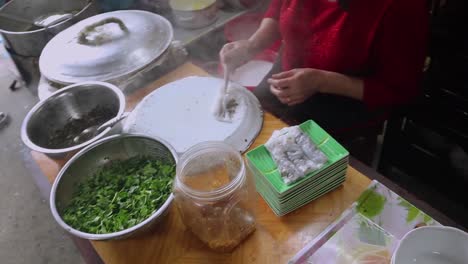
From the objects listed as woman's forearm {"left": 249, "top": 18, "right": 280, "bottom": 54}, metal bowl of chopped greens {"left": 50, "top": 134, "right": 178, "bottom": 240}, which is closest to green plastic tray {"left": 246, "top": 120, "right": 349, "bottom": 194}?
metal bowl of chopped greens {"left": 50, "top": 134, "right": 178, "bottom": 240}

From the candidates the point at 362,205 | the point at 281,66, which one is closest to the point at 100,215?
the point at 362,205

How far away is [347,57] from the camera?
1194mm

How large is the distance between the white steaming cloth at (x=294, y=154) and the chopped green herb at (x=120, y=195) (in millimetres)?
266

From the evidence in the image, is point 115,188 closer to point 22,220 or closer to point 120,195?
point 120,195

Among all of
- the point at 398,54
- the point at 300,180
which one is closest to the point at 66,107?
the point at 300,180

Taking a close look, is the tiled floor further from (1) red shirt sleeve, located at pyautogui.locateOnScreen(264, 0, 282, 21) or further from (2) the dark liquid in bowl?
(1) red shirt sleeve, located at pyautogui.locateOnScreen(264, 0, 282, 21)

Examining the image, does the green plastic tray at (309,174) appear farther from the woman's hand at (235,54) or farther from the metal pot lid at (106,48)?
the metal pot lid at (106,48)

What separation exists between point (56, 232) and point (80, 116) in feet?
3.43

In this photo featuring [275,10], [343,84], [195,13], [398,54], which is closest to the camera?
[398,54]

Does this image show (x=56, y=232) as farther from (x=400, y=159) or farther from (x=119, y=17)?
(x=400, y=159)

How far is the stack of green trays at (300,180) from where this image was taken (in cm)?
87

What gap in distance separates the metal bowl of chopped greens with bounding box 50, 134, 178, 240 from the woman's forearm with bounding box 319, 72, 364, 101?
56 cm

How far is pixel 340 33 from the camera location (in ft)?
3.77

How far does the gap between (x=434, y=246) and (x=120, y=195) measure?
2.32ft
